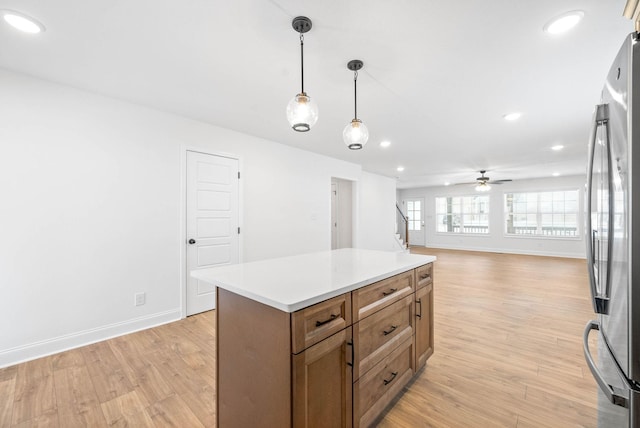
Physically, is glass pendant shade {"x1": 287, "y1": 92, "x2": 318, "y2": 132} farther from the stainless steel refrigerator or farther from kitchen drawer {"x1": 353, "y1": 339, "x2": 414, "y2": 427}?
kitchen drawer {"x1": 353, "y1": 339, "x2": 414, "y2": 427}

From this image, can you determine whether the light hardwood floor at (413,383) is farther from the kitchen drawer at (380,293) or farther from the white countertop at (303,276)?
the white countertop at (303,276)

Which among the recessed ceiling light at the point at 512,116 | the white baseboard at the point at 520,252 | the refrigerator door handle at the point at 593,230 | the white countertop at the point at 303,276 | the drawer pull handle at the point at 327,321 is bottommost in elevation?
the white baseboard at the point at 520,252

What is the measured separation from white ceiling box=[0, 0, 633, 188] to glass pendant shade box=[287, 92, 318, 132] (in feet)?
1.64

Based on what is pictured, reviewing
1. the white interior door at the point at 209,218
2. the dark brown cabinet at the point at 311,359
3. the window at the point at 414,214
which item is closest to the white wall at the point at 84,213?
the white interior door at the point at 209,218

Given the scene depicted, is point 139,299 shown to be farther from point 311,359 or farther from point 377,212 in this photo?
point 377,212

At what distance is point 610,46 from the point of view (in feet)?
6.31

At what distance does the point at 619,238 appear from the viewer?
0.86 m

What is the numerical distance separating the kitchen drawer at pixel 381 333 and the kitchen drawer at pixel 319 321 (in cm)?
13

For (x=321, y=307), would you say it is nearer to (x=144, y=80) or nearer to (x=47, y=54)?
(x=144, y=80)

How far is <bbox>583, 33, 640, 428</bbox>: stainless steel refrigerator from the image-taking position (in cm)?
79

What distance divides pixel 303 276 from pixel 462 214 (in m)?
10.0

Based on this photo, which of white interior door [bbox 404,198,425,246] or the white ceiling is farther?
white interior door [bbox 404,198,425,246]

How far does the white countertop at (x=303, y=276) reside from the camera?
1.17 m

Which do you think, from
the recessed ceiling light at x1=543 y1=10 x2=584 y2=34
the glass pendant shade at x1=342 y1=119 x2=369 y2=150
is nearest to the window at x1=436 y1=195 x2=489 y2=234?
the recessed ceiling light at x1=543 y1=10 x2=584 y2=34
